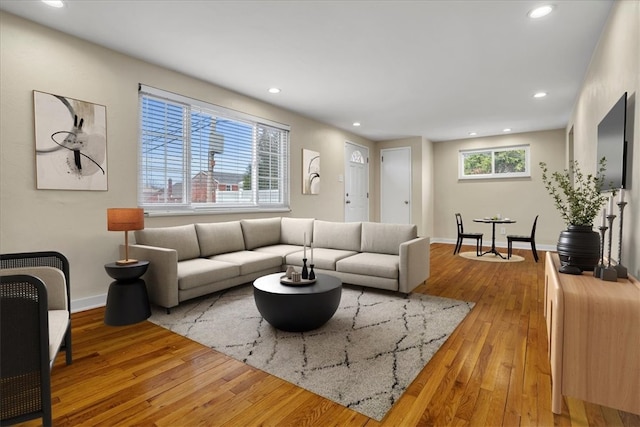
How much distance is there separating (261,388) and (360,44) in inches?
121

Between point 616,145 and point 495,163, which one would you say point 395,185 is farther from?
point 616,145

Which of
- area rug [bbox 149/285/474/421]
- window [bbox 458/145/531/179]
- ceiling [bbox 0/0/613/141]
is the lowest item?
area rug [bbox 149/285/474/421]

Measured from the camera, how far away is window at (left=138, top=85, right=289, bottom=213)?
375 cm

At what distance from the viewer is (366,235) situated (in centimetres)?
422

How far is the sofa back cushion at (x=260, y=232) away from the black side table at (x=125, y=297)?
1.69m

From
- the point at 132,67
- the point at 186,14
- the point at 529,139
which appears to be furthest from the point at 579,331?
the point at 529,139

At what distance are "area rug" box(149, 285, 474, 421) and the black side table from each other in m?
0.17

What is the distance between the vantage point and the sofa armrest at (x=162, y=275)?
2.93 metres

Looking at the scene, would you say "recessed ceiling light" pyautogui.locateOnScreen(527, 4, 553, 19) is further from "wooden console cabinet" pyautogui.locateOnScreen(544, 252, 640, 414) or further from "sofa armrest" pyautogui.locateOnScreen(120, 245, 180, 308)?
"sofa armrest" pyautogui.locateOnScreen(120, 245, 180, 308)

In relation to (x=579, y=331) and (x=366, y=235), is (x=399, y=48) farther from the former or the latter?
(x=579, y=331)

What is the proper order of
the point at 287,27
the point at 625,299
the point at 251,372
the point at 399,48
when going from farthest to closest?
the point at 399,48
the point at 287,27
the point at 251,372
the point at 625,299

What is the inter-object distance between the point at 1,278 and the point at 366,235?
348 cm

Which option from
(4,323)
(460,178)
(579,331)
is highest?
(460,178)

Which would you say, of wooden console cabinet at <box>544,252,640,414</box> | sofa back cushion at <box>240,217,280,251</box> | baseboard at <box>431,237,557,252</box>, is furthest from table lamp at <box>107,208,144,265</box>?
baseboard at <box>431,237,557,252</box>
